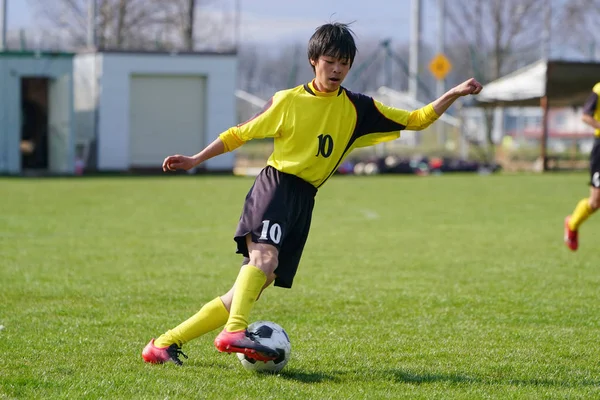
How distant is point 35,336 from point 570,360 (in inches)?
128

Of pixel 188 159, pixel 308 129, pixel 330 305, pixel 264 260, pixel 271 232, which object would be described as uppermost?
pixel 308 129

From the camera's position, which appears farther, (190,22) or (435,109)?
(190,22)

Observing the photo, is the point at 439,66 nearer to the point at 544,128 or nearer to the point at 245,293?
the point at 544,128

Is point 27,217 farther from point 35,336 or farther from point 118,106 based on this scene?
point 118,106

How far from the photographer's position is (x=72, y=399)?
432 centimetres

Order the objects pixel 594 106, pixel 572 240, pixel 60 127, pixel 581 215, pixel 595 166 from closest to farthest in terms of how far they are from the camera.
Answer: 1. pixel 594 106
2. pixel 595 166
3. pixel 581 215
4. pixel 572 240
5. pixel 60 127

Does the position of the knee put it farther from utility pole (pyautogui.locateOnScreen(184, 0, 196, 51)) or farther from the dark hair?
utility pole (pyautogui.locateOnScreen(184, 0, 196, 51))

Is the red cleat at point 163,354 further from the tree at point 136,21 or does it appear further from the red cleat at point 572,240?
the tree at point 136,21

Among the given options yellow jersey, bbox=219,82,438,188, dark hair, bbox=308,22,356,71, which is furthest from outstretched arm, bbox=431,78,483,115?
dark hair, bbox=308,22,356,71

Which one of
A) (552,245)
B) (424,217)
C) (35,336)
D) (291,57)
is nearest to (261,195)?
(35,336)

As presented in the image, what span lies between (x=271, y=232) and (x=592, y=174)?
6.35 m

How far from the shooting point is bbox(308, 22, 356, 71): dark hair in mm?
4758

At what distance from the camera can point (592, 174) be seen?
33.5ft

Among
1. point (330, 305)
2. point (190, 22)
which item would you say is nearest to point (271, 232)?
point (330, 305)
